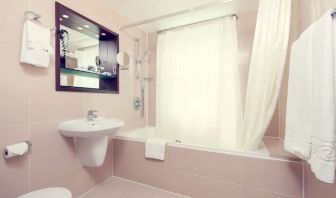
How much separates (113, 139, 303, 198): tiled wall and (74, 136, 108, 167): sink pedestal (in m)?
0.37

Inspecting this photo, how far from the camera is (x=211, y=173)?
1.44 m

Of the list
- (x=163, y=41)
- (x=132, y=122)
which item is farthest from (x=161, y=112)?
(x=163, y=41)

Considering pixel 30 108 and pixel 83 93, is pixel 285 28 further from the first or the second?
pixel 30 108

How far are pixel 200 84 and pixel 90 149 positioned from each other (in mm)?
1370

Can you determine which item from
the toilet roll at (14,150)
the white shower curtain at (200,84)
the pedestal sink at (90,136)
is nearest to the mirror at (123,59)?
the white shower curtain at (200,84)

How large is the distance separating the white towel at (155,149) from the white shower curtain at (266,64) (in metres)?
0.82

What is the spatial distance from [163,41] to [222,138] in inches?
57.4

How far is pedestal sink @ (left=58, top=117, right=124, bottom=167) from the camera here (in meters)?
1.29

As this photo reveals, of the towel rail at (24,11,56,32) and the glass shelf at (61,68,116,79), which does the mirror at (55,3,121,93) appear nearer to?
the glass shelf at (61,68,116,79)

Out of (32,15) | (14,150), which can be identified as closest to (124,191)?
(14,150)

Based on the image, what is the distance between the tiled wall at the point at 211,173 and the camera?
1218 mm

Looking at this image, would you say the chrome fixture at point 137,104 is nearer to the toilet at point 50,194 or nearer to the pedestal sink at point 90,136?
the pedestal sink at point 90,136

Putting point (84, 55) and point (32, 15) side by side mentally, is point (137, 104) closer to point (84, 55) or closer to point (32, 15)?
point (84, 55)

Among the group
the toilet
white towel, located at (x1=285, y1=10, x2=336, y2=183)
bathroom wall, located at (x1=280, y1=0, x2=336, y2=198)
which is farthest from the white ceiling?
the toilet
